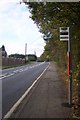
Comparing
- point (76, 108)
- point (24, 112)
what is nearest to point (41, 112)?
point (24, 112)

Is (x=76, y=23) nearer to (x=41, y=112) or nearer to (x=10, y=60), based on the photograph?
(x=41, y=112)

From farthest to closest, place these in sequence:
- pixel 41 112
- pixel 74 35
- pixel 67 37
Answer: pixel 74 35 < pixel 67 37 < pixel 41 112

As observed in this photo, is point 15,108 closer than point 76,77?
Yes

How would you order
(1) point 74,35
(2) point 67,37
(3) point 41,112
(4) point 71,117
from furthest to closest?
(1) point 74,35 → (2) point 67,37 → (3) point 41,112 → (4) point 71,117

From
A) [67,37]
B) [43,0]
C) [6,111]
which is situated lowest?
[6,111]

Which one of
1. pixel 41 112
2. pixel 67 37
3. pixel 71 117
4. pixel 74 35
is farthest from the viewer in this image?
pixel 74 35

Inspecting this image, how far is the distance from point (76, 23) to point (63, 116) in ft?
25.1

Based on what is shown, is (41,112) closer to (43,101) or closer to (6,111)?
(6,111)

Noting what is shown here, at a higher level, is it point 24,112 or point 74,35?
point 74,35

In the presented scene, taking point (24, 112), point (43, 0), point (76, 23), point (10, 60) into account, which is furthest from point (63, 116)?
point (10, 60)

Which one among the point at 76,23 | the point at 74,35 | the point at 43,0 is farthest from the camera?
the point at 74,35

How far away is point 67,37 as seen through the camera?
15.6 m

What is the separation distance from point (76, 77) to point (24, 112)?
719 centimetres

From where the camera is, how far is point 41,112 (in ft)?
43.8
